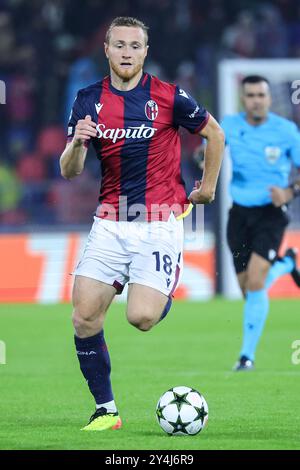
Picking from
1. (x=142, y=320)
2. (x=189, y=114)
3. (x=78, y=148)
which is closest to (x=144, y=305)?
(x=142, y=320)

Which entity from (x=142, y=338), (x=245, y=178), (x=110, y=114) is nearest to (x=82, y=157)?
(x=110, y=114)

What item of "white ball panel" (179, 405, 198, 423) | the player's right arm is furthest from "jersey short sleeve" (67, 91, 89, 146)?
"white ball panel" (179, 405, 198, 423)

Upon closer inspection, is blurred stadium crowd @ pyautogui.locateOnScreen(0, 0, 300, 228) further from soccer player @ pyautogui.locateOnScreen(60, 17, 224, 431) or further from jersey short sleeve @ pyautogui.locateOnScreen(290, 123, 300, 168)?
soccer player @ pyautogui.locateOnScreen(60, 17, 224, 431)

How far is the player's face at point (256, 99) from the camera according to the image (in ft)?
33.8

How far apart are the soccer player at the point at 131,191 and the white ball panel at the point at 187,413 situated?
48 cm

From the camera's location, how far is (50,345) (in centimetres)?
1170

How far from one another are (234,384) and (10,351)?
299 centimetres

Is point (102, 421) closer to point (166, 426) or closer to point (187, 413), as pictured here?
point (166, 426)

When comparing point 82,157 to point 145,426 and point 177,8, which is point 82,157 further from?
point 177,8

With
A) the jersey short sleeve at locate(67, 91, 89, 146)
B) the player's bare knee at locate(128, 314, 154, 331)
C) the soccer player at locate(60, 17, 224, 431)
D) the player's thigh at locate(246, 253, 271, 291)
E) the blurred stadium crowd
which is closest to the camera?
the player's bare knee at locate(128, 314, 154, 331)

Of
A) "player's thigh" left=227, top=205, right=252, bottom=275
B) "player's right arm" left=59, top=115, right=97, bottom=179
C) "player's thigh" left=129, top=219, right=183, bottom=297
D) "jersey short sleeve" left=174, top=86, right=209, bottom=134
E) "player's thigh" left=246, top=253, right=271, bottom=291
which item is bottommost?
"player's thigh" left=246, top=253, right=271, bottom=291

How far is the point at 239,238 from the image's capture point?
1019cm

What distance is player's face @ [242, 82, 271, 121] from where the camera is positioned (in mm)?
10305

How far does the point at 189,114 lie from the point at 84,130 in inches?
28.6
